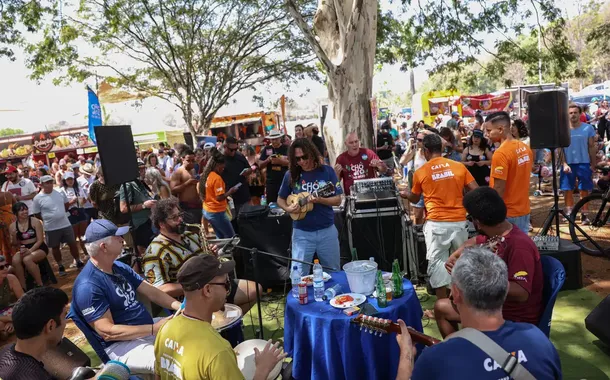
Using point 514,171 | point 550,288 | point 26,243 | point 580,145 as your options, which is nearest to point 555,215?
point 514,171

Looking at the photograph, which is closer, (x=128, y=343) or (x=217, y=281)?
(x=217, y=281)

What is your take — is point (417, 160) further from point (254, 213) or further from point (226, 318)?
point (226, 318)

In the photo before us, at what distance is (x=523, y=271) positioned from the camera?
2.78 m

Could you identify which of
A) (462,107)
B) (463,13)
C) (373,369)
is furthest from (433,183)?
(462,107)

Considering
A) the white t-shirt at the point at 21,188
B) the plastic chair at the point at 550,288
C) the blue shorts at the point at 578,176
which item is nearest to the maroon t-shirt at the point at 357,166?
the plastic chair at the point at 550,288

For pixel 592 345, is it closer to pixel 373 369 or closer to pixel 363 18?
pixel 373 369

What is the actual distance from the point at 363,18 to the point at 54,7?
23.9 ft

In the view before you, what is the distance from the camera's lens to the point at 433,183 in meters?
4.46

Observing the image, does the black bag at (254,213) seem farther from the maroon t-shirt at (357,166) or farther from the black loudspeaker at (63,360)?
the black loudspeaker at (63,360)

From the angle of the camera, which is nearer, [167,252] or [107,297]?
[107,297]

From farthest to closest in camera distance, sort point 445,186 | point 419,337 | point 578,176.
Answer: point 578,176 → point 445,186 → point 419,337

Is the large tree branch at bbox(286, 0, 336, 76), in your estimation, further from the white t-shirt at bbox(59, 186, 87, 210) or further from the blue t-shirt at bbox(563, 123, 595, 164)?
the white t-shirt at bbox(59, 186, 87, 210)

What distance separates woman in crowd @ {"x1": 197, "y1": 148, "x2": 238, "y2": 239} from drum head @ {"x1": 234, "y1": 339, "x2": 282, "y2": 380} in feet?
11.8

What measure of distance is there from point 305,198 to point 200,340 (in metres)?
2.44
